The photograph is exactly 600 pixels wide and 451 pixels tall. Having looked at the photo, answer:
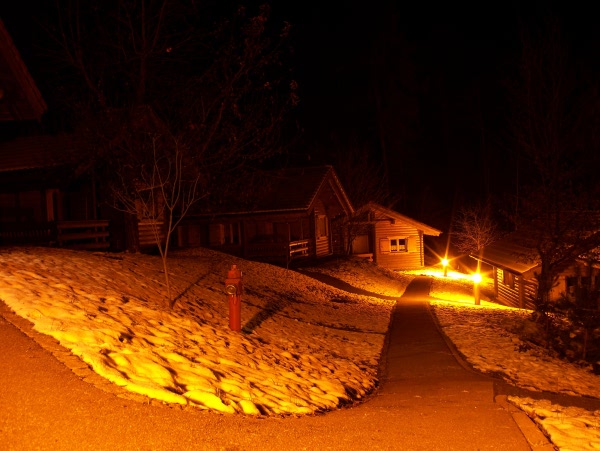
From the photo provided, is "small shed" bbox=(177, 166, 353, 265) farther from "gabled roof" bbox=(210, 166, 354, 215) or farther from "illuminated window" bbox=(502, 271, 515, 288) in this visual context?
"illuminated window" bbox=(502, 271, 515, 288)

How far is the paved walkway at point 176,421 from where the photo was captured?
4727 millimetres

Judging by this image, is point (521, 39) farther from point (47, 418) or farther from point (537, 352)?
point (47, 418)

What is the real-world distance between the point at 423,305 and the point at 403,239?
2442 centimetres

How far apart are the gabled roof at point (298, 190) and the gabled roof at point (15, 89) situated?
1810 centimetres

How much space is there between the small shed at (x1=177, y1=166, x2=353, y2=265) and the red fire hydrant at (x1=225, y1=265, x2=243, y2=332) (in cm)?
1729

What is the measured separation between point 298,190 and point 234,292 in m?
22.4

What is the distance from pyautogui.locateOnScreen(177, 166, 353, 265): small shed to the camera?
29.3m

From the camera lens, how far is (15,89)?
9664 mm

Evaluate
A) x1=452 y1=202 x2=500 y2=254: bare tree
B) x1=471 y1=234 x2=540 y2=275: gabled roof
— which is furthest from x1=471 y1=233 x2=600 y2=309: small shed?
x1=452 y1=202 x2=500 y2=254: bare tree

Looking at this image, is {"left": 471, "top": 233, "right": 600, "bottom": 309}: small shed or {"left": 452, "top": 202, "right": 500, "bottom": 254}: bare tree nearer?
{"left": 471, "top": 233, "right": 600, "bottom": 309}: small shed

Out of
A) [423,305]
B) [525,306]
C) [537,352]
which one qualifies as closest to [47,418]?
[537,352]

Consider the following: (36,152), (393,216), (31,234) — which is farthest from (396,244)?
(31,234)

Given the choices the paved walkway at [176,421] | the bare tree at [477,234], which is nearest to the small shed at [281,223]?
A: the bare tree at [477,234]

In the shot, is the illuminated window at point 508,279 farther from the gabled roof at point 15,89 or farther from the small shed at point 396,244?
the gabled roof at point 15,89
